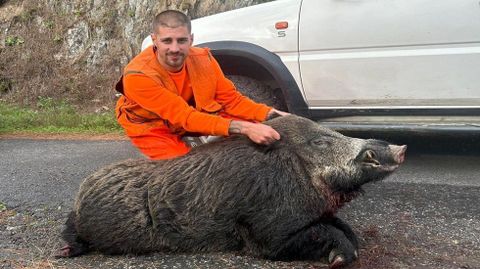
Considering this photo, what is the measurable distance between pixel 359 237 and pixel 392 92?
2.45 metres

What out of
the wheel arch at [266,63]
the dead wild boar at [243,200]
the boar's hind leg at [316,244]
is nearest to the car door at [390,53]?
the wheel arch at [266,63]

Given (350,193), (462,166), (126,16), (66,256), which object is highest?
(126,16)

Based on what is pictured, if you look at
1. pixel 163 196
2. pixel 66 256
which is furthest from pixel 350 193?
pixel 66 256

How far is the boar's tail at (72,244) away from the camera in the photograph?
3953 mm

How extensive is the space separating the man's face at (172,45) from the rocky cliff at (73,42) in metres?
7.65

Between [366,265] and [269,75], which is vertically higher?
[269,75]

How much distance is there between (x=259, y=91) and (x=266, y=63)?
0.45 metres

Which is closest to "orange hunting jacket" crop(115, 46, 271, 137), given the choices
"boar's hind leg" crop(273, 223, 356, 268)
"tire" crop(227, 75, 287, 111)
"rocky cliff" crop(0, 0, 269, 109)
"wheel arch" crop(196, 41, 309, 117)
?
"boar's hind leg" crop(273, 223, 356, 268)

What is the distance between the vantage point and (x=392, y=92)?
624 cm

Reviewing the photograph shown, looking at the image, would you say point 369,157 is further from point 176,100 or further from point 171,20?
point 171,20

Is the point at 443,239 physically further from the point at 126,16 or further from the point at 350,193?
the point at 126,16

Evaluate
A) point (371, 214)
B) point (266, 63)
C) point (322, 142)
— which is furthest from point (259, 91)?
point (322, 142)

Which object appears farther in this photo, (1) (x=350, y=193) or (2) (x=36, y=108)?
(2) (x=36, y=108)

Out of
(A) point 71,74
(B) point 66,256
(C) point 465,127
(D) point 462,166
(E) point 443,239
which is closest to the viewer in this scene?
(B) point 66,256
